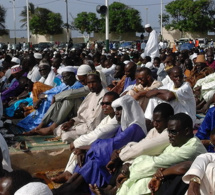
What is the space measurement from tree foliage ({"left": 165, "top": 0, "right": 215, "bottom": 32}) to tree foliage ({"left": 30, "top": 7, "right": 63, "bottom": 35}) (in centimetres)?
1594

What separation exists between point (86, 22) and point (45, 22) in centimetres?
581

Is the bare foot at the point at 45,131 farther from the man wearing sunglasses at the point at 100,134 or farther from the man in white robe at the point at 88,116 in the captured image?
the man wearing sunglasses at the point at 100,134

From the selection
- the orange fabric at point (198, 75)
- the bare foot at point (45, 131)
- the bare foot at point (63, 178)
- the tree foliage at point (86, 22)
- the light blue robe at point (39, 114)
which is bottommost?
the bare foot at point (63, 178)

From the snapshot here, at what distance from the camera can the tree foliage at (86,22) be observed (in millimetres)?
53594

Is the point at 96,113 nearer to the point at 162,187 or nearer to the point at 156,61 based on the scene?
the point at 162,187

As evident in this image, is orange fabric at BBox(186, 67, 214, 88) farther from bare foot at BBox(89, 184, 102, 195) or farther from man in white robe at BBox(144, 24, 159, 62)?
bare foot at BBox(89, 184, 102, 195)

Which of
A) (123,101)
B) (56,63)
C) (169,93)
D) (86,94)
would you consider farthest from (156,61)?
(123,101)

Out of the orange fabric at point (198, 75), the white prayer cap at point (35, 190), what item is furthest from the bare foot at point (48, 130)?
the white prayer cap at point (35, 190)

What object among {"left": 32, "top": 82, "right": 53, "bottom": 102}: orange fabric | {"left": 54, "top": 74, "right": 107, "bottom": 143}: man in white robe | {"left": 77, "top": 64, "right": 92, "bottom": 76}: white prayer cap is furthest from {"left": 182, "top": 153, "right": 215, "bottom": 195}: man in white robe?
{"left": 32, "top": 82, "right": 53, "bottom": 102}: orange fabric

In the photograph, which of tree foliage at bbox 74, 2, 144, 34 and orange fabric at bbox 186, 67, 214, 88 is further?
tree foliage at bbox 74, 2, 144, 34

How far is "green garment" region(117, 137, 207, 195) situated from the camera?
140 inches

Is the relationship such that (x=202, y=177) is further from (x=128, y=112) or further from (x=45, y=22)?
(x=45, y=22)

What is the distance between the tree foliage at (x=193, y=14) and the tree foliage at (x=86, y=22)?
10.3m

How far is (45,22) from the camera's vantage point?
181 ft
